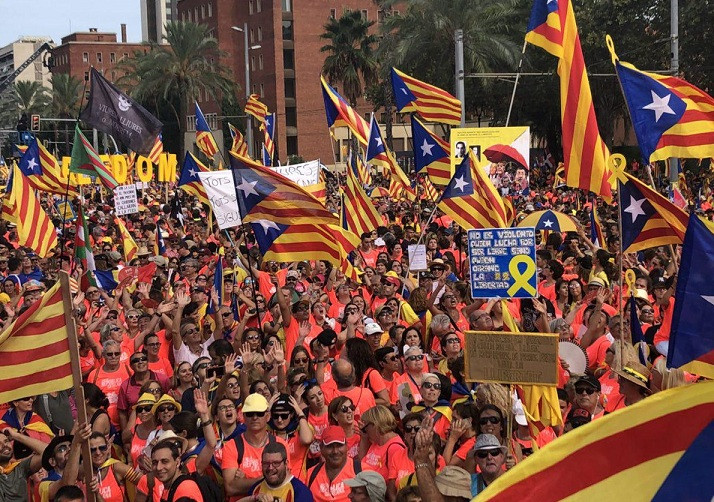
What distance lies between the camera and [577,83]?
10.3 metres

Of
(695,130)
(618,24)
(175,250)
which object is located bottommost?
(175,250)

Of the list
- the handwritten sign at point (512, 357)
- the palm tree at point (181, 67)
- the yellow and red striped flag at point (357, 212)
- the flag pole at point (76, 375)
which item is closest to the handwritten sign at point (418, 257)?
the yellow and red striped flag at point (357, 212)

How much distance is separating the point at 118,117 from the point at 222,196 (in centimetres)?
489

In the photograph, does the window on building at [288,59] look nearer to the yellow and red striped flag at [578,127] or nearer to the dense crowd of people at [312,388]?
the dense crowd of people at [312,388]

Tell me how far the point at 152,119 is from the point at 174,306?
7.35 metres

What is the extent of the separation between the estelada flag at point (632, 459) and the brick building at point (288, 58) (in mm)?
77853

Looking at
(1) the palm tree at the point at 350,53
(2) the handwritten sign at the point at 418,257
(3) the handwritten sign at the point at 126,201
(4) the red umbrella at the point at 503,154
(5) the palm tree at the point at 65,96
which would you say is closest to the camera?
(2) the handwritten sign at the point at 418,257

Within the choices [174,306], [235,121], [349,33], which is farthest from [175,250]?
[235,121]

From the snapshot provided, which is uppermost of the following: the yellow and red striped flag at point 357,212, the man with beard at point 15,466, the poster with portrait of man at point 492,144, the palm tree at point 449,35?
the palm tree at point 449,35

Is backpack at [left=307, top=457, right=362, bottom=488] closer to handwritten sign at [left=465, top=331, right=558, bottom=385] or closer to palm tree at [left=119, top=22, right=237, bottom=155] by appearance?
handwritten sign at [left=465, top=331, right=558, bottom=385]

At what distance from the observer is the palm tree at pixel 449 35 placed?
145 ft

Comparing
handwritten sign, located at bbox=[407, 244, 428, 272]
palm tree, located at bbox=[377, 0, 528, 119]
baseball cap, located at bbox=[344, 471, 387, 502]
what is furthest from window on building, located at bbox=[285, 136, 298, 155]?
baseball cap, located at bbox=[344, 471, 387, 502]

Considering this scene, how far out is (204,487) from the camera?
627 cm

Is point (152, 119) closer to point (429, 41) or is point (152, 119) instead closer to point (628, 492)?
point (628, 492)
